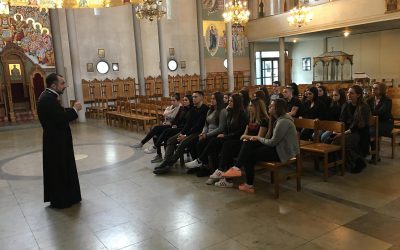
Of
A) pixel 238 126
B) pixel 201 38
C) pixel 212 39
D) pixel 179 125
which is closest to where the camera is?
pixel 238 126

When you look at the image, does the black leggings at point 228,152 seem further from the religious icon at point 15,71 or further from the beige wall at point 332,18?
the religious icon at point 15,71

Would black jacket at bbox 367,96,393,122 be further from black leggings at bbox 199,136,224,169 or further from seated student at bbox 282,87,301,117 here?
black leggings at bbox 199,136,224,169

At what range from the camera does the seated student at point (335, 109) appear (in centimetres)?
574

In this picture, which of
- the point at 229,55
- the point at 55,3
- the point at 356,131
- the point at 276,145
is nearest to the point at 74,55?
the point at 55,3

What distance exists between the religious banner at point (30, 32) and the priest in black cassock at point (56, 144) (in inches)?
482

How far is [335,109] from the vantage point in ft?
19.3

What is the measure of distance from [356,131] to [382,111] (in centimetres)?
90

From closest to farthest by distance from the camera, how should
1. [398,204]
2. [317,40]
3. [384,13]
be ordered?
[398,204] < [384,13] < [317,40]

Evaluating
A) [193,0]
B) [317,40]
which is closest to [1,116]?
[193,0]

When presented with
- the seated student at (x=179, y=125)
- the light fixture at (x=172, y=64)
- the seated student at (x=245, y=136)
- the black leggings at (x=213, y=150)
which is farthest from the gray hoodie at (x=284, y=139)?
the light fixture at (x=172, y=64)

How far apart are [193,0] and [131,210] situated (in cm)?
1702

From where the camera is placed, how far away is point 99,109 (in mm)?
14812

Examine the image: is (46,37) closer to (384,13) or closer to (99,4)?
(99,4)

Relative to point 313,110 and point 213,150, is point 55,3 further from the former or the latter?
point 313,110
